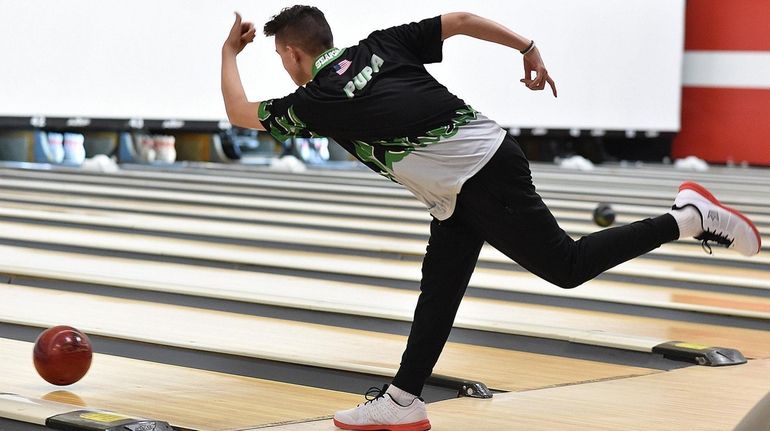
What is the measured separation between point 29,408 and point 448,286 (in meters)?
0.67

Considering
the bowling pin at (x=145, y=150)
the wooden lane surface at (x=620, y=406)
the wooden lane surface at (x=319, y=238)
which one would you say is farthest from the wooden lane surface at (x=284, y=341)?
the bowling pin at (x=145, y=150)

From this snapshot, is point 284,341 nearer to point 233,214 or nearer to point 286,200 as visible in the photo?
point 233,214

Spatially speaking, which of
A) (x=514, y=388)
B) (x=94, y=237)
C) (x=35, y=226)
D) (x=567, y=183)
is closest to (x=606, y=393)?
(x=514, y=388)

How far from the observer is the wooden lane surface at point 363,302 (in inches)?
106

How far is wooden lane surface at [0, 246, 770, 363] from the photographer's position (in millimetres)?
2699

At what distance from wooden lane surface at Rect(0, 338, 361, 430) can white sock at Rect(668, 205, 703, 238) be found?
2.30ft

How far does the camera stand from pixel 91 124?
7.91 m

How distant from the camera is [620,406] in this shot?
6.71ft

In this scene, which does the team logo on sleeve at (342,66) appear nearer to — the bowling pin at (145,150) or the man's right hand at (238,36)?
the man's right hand at (238,36)

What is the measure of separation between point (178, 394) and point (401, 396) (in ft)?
1.35

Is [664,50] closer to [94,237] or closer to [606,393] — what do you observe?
[94,237]

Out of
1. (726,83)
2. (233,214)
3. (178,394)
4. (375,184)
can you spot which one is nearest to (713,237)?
(178,394)

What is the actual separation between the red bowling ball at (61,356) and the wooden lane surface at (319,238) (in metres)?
2.15

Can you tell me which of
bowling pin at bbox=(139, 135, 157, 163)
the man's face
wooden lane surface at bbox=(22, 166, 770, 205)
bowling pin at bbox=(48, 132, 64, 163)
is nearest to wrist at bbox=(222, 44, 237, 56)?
the man's face
